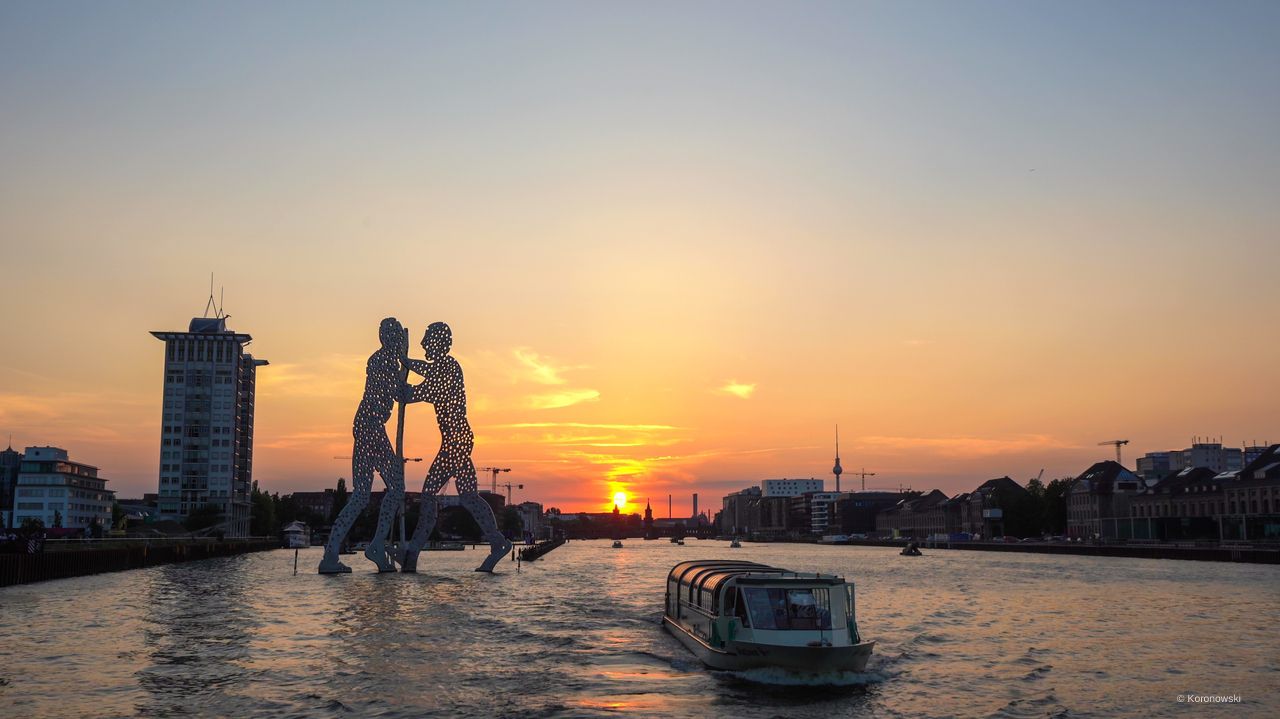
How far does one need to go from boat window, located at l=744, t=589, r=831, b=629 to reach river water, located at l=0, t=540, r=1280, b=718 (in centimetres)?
150

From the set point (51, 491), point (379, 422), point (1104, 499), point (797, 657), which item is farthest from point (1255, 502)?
point (51, 491)

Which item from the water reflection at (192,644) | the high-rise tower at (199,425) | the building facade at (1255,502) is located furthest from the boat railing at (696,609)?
the high-rise tower at (199,425)

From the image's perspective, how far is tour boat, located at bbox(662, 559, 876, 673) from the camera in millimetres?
29766

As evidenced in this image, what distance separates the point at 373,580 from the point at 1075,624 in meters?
44.7

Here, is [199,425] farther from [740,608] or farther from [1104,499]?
[740,608]

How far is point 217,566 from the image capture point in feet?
338

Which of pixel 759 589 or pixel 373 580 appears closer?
pixel 759 589

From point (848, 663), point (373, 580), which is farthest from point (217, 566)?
point (848, 663)

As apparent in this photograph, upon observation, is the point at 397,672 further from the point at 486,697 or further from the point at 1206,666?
the point at 1206,666

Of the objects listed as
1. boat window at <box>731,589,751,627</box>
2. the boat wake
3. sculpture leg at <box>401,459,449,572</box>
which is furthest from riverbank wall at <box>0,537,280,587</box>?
the boat wake

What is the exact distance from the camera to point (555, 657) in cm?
3638

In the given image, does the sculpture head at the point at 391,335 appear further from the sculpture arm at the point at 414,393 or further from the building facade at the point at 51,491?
the building facade at the point at 51,491

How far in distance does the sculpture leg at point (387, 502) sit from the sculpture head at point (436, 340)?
6337 millimetres

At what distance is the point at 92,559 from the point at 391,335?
3036cm
